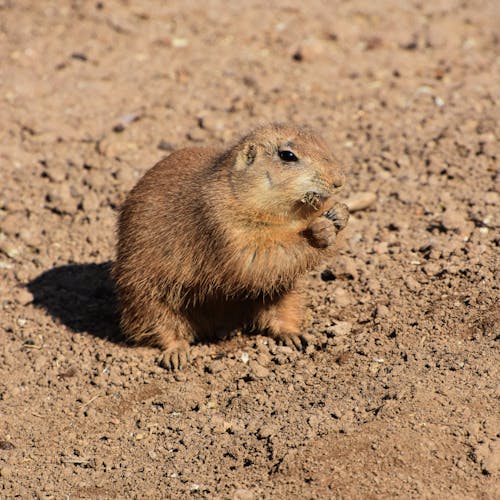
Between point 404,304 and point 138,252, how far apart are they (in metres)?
1.98

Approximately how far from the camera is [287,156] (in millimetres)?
5629

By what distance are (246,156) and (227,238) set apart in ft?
1.92

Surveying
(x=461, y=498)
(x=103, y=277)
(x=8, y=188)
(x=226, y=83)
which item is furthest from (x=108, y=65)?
(x=461, y=498)

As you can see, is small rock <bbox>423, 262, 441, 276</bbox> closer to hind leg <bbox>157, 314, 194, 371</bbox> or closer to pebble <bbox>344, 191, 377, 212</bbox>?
pebble <bbox>344, 191, 377, 212</bbox>

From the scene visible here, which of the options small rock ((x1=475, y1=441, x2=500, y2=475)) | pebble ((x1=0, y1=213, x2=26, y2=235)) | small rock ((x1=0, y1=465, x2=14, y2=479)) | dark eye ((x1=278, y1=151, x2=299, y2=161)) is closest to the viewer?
small rock ((x1=475, y1=441, x2=500, y2=475))

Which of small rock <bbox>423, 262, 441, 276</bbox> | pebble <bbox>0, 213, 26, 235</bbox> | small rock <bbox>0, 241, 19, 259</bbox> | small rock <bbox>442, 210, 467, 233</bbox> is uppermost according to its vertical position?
small rock <bbox>442, 210, 467, 233</bbox>

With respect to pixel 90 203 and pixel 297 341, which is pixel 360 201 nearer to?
pixel 297 341

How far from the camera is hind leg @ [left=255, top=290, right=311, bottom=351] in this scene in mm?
6258

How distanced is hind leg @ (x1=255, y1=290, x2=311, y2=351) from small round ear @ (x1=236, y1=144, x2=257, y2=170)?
3.49ft

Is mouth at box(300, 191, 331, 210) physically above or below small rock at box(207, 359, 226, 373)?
above

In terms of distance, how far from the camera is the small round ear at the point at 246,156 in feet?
19.0

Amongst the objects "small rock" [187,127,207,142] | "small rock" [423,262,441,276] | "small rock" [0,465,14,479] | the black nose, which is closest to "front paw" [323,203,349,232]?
the black nose

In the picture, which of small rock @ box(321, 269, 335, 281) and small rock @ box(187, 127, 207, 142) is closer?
small rock @ box(321, 269, 335, 281)

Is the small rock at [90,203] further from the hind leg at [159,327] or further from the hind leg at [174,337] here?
the hind leg at [174,337]
